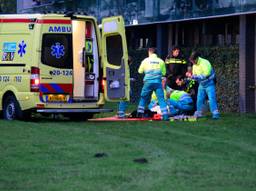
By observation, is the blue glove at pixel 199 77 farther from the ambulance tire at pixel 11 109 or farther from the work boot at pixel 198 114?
the ambulance tire at pixel 11 109

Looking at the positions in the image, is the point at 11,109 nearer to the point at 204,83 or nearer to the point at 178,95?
the point at 178,95

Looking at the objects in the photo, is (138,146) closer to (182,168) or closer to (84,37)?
(182,168)

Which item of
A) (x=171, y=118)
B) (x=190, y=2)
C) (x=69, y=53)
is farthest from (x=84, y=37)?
(x=190, y=2)

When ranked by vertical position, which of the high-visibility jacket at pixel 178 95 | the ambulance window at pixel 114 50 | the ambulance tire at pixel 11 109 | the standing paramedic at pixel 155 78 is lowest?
the ambulance tire at pixel 11 109

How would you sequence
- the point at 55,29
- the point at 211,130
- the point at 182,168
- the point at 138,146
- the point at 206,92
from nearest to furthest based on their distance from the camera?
1. the point at 182,168
2. the point at 138,146
3. the point at 211,130
4. the point at 55,29
5. the point at 206,92

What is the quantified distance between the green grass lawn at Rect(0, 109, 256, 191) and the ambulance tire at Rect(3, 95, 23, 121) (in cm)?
84

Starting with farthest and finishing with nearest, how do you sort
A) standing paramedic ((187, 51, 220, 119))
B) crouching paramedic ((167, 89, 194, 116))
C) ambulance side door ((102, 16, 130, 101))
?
1. crouching paramedic ((167, 89, 194, 116))
2. standing paramedic ((187, 51, 220, 119))
3. ambulance side door ((102, 16, 130, 101))

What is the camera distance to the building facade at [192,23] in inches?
867

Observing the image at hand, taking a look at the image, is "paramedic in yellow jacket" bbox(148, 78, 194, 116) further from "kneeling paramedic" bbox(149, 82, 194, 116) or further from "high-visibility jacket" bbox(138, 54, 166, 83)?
"high-visibility jacket" bbox(138, 54, 166, 83)

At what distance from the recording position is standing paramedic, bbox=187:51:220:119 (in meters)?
19.0

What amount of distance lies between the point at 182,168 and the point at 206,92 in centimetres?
874

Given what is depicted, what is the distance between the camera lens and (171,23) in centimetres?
2717

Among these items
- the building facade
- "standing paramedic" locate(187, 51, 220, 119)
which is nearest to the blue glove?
"standing paramedic" locate(187, 51, 220, 119)

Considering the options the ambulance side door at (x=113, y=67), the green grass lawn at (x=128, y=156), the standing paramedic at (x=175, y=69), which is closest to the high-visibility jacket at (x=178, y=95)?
the standing paramedic at (x=175, y=69)
